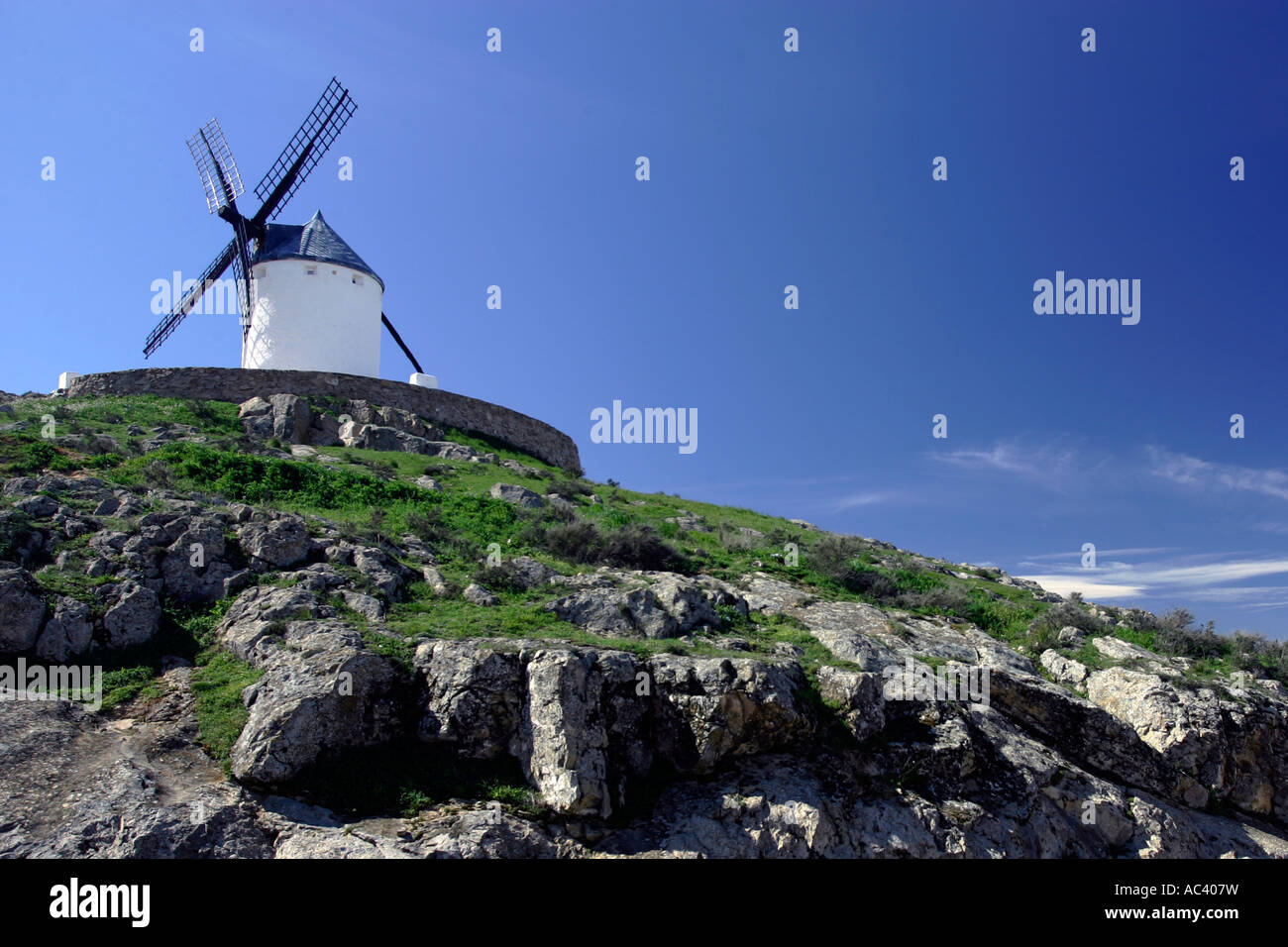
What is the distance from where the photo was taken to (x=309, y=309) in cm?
3666

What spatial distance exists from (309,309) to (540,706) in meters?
31.0

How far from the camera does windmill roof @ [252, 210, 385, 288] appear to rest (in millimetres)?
37094

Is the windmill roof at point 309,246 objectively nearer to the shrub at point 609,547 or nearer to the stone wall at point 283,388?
the stone wall at point 283,388

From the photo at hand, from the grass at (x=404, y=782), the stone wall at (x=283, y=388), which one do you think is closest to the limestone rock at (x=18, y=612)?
the grass at (x=404, y=782)

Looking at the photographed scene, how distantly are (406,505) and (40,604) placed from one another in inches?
372

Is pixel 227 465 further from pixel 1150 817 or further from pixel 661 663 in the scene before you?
pixel 1150 817

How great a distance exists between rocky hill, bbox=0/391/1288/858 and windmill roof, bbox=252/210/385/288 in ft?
65.9

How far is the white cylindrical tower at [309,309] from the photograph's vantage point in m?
36.5

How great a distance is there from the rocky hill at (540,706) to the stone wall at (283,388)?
43.4 feet

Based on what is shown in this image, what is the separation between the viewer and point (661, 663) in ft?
38.2

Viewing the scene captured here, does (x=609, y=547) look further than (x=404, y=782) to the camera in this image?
Yes

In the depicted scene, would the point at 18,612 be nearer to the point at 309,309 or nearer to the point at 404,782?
the point at 404,782

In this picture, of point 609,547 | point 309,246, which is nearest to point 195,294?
point 309,246
